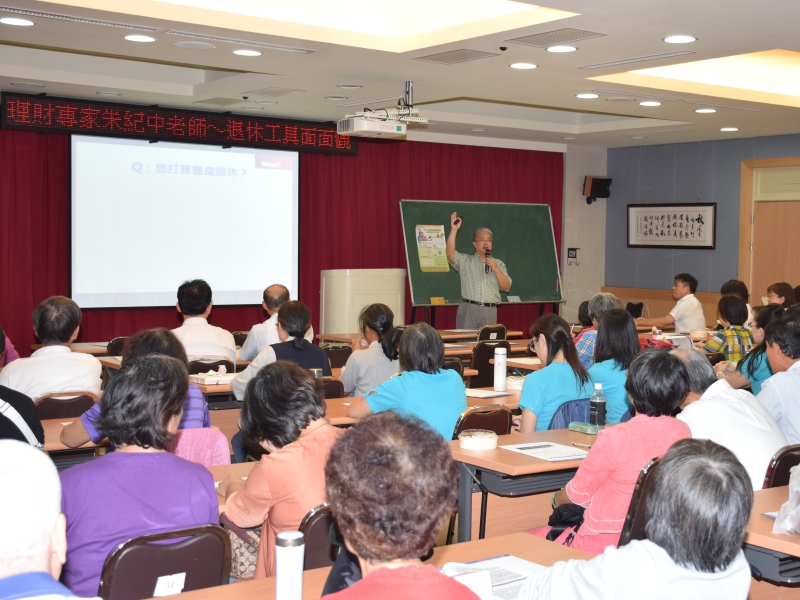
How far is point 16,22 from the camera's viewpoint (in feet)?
17.8

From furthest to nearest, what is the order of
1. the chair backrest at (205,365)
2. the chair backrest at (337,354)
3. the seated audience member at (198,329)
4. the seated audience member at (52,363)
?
1. the chair backrest at (337,354)
2. the seated audience member at (198,329)
3. the chair backrest at (205,365)
4. the seated audience member at (52,363)

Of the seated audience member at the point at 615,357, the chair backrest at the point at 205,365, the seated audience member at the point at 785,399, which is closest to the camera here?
the seated audience member at the point at 785,399

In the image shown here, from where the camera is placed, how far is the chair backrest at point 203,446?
3604 millimetres

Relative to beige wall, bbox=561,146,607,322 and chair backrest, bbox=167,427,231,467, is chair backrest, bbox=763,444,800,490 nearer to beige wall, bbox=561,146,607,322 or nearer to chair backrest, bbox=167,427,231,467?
chair backrest, bbox=167,427,231,467

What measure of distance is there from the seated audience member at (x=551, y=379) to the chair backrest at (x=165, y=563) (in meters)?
2.41

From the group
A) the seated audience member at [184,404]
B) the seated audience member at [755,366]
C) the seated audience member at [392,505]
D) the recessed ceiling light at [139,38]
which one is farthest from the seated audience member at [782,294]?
the seated audience member at [392,505]

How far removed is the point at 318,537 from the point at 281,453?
0.30 meters

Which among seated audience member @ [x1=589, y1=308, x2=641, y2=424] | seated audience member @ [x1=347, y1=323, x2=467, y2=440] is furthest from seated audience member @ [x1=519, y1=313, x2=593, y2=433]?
seated audience member @ [x1=347, y1=323, x2=467, y2=440]

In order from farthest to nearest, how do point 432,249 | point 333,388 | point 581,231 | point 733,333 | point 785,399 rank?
point 581,231 → point 432,249 → point 733,333 → point 333,388 → point 785,399

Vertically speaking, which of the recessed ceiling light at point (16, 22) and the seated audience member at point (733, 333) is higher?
the recessed ceiling light at point (16, 22)

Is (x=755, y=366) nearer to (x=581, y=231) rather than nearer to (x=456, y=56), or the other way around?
(x=456, y=56)

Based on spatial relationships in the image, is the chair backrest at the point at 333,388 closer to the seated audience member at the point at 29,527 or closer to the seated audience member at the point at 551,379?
the seated audience member at the point at 551,379

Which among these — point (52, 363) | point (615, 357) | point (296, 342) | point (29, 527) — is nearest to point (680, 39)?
point (615, 357)

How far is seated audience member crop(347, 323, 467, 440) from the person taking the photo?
4184mm
